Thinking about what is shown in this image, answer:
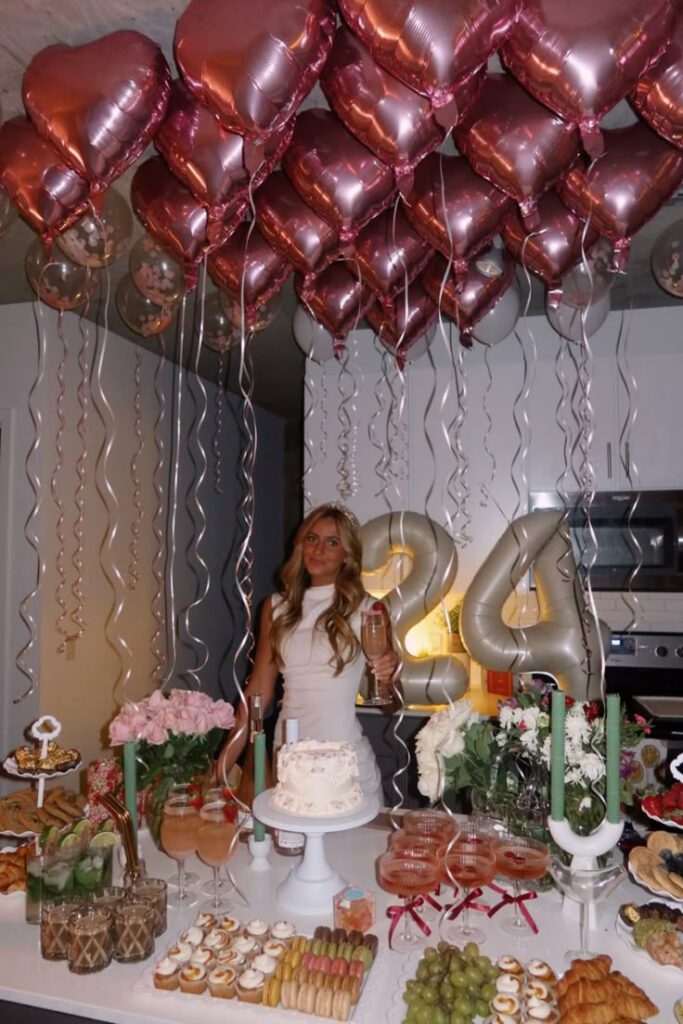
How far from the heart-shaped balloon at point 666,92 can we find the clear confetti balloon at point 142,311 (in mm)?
1493

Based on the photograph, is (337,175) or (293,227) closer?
(337,175)

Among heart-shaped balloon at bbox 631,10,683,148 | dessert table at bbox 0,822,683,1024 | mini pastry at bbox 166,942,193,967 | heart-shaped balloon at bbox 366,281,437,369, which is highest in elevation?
heart-shaped balloon at bbox 631,10,683,148

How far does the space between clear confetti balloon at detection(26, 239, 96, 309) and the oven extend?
8.13 feet

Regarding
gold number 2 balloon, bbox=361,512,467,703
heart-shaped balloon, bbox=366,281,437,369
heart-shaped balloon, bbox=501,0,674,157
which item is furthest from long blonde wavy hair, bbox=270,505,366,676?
heart-shaped balloon, bbox=501,0,674,157

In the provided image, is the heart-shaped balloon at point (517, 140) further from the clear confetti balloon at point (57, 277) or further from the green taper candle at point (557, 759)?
the clear confetti balloon at point (57, 277)

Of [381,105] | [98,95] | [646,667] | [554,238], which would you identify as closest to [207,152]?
[98,95]

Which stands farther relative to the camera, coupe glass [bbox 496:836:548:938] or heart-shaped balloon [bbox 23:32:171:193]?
heart-shaped balloon [bbox 23:32:171:193]

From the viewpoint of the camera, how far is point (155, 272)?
7.27ft

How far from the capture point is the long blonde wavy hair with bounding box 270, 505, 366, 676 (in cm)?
221

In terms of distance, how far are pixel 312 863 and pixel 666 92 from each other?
A: 161cm

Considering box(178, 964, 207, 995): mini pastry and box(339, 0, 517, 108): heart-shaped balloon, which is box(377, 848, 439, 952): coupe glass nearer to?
box(178, 964, 207, 995): mini pastry

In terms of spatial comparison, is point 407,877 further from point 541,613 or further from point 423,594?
point 541,613

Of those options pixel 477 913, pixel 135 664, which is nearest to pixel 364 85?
pixel 477 913

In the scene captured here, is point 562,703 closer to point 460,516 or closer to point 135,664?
point 460,516
